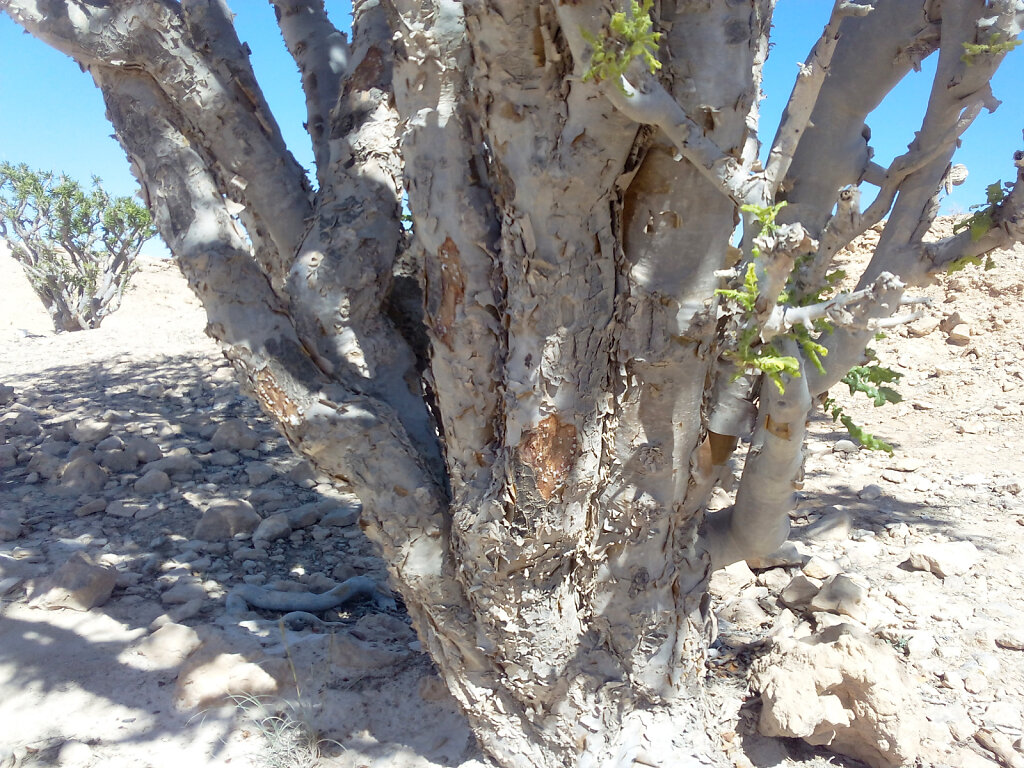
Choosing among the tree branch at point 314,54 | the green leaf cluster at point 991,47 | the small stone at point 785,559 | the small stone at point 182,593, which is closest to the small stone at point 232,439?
the small stone at point 182,593

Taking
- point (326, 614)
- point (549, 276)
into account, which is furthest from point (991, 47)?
point (326, 614)

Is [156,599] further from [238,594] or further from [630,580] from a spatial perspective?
[630,580]

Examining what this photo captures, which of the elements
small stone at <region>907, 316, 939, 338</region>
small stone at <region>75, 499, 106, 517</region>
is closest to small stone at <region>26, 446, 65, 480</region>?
small stone at <region>75, 499, 106, 517</region>

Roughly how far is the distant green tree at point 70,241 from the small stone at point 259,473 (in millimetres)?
12377

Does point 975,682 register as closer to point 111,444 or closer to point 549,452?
point 549,452

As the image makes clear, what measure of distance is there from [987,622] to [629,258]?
94.1 inches

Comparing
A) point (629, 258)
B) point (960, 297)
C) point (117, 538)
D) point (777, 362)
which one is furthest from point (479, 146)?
point (960, 297)

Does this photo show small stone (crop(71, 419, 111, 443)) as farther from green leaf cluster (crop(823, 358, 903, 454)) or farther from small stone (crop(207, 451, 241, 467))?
green leaf cluster (crop(823, 358, 903, 454))

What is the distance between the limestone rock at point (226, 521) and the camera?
12.6 ft

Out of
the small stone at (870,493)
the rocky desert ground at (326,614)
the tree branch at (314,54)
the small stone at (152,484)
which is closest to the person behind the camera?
the rocky desert ground at (326,614)

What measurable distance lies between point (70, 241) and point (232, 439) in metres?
12.7

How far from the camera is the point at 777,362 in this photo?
1.68 m

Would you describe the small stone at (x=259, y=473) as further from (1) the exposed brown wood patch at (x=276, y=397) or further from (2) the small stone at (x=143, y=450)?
(1) the exposed brown wood patch at (x=276, y=397)

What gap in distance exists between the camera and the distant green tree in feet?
47.9
